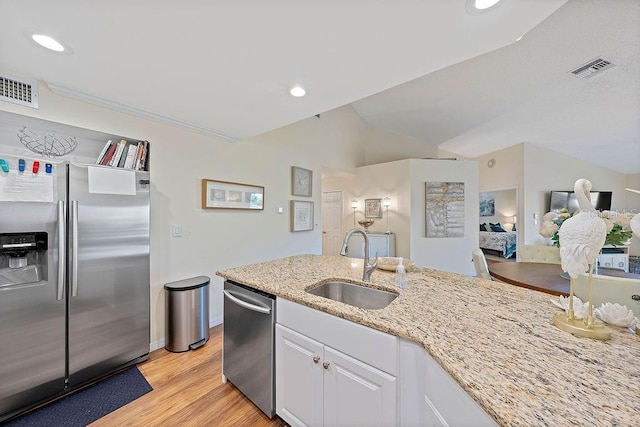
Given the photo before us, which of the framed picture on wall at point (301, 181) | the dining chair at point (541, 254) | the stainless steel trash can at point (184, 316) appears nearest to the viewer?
the stainless steel trash can at point (184, 316)

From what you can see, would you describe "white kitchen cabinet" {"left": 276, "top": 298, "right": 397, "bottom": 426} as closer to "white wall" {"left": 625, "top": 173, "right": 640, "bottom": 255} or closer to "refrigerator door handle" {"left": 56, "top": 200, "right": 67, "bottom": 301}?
"refrigerator door handle" {"left": 56, "top": 200, "right": 67, "bottom": 301}

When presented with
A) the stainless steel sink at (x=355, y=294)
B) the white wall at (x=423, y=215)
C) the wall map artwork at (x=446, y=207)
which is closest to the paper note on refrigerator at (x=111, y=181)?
Answer: the stainless steel sink at (x=355, y=294)

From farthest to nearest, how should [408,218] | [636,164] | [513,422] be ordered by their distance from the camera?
[636,164] → [408,218] → [513,422]

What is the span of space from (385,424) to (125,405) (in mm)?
1792

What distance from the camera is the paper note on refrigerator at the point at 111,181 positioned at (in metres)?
1.83

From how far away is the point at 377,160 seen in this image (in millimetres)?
6055

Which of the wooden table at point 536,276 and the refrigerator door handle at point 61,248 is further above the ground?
the refrigerator door handle at point 61,248

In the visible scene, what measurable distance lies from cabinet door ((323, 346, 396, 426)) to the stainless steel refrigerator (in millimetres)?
1829

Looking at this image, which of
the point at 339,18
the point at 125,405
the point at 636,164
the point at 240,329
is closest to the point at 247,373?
the point at 240,329

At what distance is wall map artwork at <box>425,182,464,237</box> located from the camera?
4.94 metres

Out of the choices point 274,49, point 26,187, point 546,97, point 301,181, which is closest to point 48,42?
point 26,187

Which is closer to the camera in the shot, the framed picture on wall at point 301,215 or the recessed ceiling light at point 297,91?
the recessed ceiling light at point 297,91

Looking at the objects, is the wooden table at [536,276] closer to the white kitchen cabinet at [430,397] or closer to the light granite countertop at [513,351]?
the light granite countertop at [513,351]

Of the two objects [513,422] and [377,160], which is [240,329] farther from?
[377,160]
